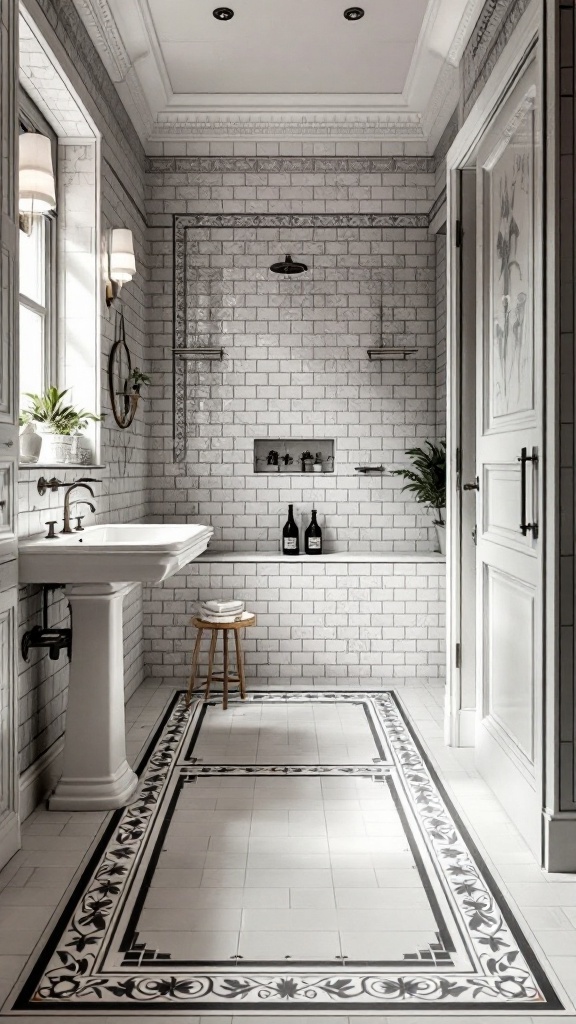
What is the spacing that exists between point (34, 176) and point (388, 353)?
9.24 feet

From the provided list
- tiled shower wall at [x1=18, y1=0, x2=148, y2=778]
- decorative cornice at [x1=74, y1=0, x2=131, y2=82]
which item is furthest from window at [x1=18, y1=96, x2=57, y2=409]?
decorative cornice at [x1=74, y1=0, x2=131, y2=82]

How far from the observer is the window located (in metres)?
3.62

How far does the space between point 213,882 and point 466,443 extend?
2263 mm

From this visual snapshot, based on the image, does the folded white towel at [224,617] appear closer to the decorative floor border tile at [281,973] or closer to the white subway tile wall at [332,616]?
the white subway tile wall at [332,616]

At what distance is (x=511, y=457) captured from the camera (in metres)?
2.95

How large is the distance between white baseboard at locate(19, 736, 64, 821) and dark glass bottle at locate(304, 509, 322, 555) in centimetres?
216

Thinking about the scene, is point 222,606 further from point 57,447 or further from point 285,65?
point 285,65

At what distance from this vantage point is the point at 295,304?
532 cm

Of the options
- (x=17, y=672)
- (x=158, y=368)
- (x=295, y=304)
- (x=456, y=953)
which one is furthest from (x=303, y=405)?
(x=456, y=953)

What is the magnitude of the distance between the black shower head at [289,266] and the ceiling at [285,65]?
2.82ft

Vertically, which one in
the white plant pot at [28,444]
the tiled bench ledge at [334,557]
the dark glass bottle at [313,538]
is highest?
the white plant pot at [28,444]

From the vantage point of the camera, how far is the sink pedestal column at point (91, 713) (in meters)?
3.04

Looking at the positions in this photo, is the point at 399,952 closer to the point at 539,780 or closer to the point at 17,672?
the point at 539,780

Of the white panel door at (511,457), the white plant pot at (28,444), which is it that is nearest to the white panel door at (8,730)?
the white plant pot at (28,444)
